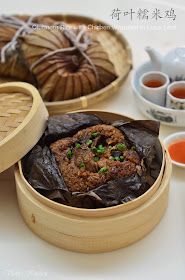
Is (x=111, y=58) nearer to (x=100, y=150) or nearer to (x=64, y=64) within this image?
(x=64, y=64)

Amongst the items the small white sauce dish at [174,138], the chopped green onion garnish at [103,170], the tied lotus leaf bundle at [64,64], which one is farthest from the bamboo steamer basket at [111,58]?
the chopped green onion garnish at [103,170]

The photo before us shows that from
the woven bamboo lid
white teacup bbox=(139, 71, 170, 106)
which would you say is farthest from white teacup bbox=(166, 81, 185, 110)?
the woven bamboo lid

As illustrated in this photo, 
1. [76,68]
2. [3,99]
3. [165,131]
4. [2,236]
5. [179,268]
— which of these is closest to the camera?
[179,268]

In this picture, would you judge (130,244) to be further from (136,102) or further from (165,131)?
(136,102)

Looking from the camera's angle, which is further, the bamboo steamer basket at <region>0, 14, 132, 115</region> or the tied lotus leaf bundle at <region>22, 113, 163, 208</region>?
the bamboo steamer basket at <region>0, 14, 132, 115</region>

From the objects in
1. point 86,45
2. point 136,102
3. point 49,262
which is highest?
point 86,45

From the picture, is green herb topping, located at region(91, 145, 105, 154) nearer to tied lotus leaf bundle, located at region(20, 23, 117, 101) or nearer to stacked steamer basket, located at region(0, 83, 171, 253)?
stacked steamer basket, located at region(0, 83, 171, 253)

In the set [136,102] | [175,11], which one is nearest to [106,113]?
[136,102]
